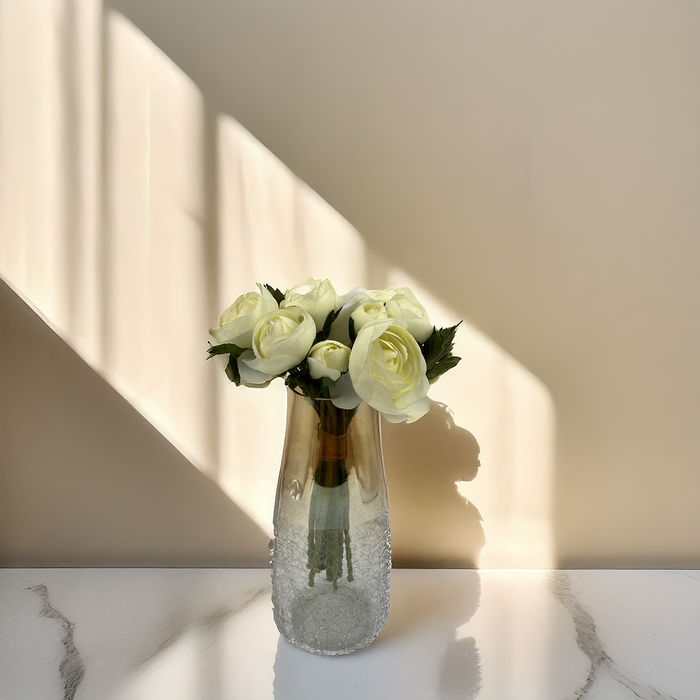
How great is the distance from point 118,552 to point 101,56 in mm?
828

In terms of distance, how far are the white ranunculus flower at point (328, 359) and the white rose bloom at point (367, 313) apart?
38 millimetres

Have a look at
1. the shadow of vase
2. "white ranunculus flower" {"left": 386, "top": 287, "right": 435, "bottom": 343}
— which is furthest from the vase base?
"white ranunculus flower" {"left": 386, "top": 287, "right": 435, "bottom": 343}

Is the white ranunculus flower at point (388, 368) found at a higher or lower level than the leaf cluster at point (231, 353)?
lower

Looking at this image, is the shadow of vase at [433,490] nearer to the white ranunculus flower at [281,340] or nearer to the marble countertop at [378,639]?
the marble countertop at [378,639]

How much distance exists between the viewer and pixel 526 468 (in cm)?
90

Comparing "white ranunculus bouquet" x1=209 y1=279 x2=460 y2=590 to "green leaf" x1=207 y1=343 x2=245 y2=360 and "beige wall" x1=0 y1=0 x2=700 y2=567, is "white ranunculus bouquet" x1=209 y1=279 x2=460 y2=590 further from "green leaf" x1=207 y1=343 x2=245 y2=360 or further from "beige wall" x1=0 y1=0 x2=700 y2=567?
"beige wall" x1=0 y1=0 x2=700 y2=567

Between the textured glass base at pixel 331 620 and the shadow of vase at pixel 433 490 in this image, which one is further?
the shadow of vase at pixel 433 490

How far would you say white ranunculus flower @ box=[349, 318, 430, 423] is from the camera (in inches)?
22.6

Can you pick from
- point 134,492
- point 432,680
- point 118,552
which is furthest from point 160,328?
point 432,680

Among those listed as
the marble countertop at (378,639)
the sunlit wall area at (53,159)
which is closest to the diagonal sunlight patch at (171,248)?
the sunlit wall area at (53,159)

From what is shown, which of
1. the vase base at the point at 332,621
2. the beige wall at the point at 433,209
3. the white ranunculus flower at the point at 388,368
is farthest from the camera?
the beige wall at the point at 433,209

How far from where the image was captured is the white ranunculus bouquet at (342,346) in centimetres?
58

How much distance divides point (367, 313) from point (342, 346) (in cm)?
5

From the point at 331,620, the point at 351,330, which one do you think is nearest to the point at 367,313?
the point at 351,330
